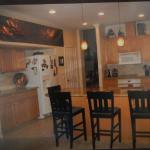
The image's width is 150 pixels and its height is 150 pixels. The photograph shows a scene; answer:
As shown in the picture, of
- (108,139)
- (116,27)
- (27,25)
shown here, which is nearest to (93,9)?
(27,25)

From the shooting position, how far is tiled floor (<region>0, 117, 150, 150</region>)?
409cm

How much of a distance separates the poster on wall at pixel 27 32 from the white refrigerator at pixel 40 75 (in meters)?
0.52

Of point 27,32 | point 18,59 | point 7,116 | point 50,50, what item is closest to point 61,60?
point 50,50

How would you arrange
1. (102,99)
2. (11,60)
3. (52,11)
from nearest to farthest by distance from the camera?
(102,99) → (52,11) → (11,60)

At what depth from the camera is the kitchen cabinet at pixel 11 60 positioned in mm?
5738

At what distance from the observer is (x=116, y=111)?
12.6 feet

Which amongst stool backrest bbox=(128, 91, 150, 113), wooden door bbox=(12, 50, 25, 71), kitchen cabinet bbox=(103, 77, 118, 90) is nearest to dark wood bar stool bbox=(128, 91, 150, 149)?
stool backrest bbox=(128, 91, 150, 113)

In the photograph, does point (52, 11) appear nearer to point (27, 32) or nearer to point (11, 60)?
point (27, 32)

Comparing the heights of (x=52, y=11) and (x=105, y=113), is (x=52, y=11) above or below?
above

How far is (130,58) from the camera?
25.4 ft

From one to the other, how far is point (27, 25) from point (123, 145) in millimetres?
3472

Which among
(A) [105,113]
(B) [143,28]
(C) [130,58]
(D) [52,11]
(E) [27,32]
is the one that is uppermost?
(D) [52,11]

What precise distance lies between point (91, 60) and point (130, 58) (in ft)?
4.47

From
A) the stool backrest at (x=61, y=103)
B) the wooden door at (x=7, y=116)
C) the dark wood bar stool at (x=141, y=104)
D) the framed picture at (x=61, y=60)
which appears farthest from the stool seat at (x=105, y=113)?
the framed picture at (x=61, y=60)
